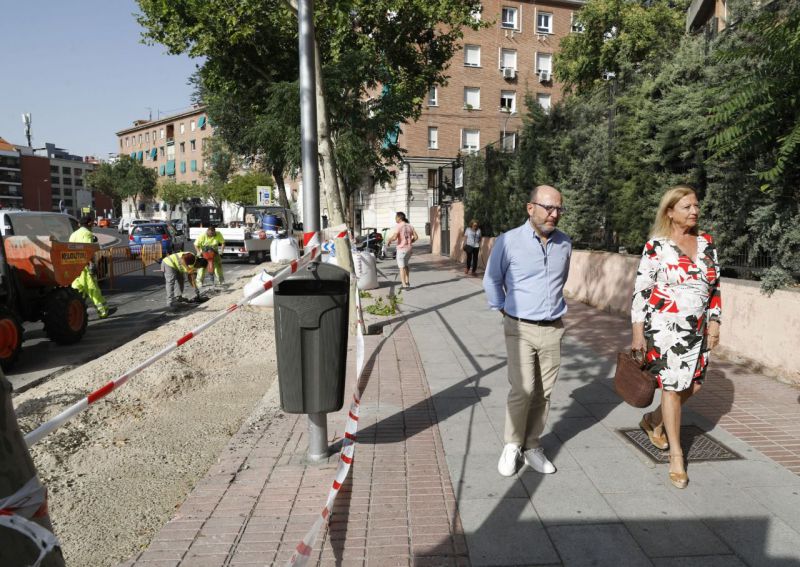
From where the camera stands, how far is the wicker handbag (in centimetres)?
367

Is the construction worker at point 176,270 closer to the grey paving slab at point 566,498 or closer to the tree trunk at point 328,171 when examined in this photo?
the tree trunk at point 328,171

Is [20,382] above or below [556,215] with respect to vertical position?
below

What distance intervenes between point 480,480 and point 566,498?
0.52 metres

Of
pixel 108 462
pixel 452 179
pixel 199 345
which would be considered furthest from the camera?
pixel 452 179

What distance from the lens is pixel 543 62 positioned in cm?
4281

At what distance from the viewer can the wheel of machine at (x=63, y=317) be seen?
8.44 metres

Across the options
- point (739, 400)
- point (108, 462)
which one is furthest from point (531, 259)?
point (108, 462)

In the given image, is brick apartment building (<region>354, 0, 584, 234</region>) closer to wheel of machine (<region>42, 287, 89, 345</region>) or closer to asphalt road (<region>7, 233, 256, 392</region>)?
asphalt road (<region>7, 233, 256, 392</region>)

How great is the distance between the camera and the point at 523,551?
2.88 meters

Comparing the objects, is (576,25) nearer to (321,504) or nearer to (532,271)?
(532,271)

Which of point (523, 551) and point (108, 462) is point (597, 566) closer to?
point (523, 551)

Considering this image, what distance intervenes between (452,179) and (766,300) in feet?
58.1

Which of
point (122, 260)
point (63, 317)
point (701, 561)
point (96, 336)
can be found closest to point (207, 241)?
point (96, 336)

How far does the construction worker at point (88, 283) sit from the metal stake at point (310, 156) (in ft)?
22.3
